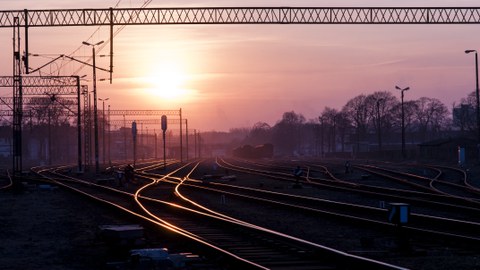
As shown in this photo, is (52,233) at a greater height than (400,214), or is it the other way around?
(400,214)

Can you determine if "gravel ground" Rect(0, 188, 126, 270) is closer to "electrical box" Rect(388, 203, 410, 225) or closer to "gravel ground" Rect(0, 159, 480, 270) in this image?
"gravel ground" Rect(0, 159, 480, 270)

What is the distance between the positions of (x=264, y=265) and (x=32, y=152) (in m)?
172

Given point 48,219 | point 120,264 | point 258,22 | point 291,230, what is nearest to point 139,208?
point 48,219

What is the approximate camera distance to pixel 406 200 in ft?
95.8

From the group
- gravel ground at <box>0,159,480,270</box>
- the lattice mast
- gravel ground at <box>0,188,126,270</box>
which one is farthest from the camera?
the lattice mast

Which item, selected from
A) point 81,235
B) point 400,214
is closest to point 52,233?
point 81,235

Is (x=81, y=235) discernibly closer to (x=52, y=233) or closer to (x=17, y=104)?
(x=52, y=233)

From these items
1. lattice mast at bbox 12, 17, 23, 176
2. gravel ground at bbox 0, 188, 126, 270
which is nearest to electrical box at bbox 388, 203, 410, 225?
gravel ground at bbox 0, 188, 126, 270

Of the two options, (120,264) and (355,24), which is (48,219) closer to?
(120,264)

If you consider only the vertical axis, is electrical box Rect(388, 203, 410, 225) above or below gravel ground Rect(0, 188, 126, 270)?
above

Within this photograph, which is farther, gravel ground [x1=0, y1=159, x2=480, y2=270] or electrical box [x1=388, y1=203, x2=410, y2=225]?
electrical box [x1=388, y1=203, x2=410, y2=225]

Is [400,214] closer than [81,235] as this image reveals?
Yes

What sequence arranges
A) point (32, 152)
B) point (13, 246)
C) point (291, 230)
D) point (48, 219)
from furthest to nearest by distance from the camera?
point (32, 152), point (48, 219), point (291, 230), point (13, 246)

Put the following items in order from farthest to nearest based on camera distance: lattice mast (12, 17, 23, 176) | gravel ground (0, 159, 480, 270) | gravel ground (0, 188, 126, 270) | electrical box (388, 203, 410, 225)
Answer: lattice mast (12, 17, 23, 176)
electrical box (388, 203, 410, 225)
gravel ground (0, 188, 126, 270)
gravel ground (0, 159, 480, 270)
